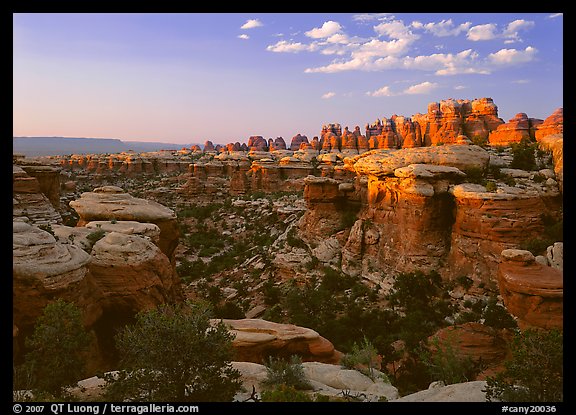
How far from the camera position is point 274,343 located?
34.8ft

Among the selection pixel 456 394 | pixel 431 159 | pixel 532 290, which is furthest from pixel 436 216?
pixel 456 394

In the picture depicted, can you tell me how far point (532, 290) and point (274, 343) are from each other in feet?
25.9

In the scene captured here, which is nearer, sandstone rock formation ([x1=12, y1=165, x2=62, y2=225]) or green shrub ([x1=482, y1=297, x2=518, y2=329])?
green shrub ([x1=482, y1=297, x2=518, y2=329])

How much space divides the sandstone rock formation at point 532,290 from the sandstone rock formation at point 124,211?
12.6 meters

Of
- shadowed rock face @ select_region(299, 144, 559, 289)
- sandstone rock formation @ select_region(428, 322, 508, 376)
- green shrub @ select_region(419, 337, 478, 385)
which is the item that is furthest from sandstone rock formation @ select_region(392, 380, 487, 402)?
shadowed rock face @ select_region(299, 144, 559, 289)

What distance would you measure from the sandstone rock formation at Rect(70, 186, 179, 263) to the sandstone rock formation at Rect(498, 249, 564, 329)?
12592mm

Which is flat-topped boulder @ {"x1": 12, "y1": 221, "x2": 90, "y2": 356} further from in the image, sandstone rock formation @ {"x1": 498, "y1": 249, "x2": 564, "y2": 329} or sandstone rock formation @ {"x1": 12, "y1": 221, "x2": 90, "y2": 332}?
sandstone rock formation @ {"x1": 498, "y1": 249, "x2": 564, "y2": 329}

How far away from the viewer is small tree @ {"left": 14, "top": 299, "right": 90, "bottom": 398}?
21.0 ft

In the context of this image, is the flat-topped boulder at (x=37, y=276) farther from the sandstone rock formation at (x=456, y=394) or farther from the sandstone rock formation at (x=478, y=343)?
the sandstone rock formation at (x=478, y=343)

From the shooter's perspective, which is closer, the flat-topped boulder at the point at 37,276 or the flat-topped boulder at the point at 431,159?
the flat-topped boulder at the point at 37,276

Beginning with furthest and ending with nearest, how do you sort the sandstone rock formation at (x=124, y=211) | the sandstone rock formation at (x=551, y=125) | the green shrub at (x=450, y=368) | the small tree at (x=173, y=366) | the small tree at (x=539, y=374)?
the sandstone rock formation at (x=551, y=125) → the sandstone rock formation at (x=124, y=211) → the green shrub at (x=450, y=368) → the small tree at (x=173, y=366) → the small tree at (x=539, y=374)

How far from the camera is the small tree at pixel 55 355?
6406 millimetres

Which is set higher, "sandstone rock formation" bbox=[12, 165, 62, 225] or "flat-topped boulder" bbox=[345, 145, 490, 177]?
"flat-topped boulder" bbox=[345, 145, 490, 177]

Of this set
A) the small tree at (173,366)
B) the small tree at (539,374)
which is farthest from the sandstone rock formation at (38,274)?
the small tree at (539,374)
